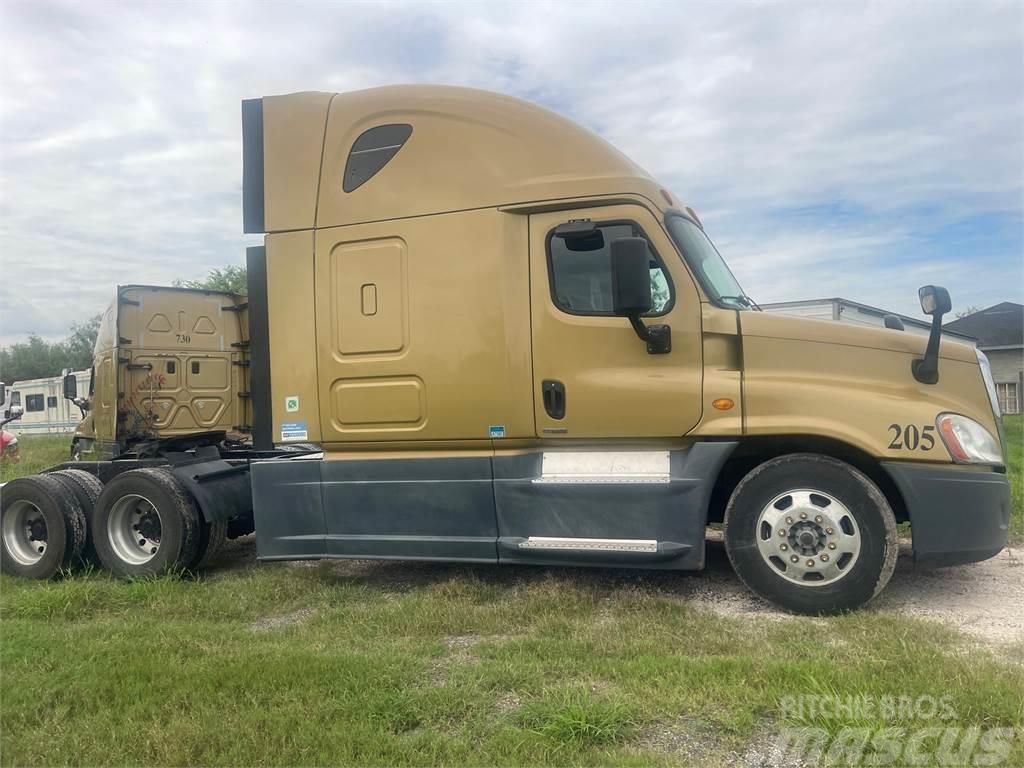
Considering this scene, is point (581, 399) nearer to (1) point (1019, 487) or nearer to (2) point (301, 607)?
(2) point (301, 607)

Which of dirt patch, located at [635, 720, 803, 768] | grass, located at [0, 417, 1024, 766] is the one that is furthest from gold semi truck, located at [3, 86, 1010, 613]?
dirt patch, located at [635, 720, 803, 768]

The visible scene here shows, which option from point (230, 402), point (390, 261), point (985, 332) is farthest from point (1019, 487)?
point (985, 332)

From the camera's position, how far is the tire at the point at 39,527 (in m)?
6.89

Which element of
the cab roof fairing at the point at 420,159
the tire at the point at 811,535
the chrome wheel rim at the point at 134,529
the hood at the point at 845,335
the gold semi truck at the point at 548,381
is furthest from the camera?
the chrome wheel rim at the point at 134,529

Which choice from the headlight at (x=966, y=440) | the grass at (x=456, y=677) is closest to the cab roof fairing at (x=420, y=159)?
the headlight at (x=966, y=440)

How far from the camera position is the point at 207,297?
873cm

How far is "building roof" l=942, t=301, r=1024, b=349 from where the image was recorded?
3281 cm

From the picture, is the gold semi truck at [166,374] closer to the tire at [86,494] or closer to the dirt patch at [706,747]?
the tire at [86,494]

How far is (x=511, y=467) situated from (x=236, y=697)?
236cm

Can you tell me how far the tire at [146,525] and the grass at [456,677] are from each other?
857 millimetres

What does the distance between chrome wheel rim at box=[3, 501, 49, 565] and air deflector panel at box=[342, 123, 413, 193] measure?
429cm

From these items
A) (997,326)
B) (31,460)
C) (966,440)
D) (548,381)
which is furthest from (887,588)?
(997,326)

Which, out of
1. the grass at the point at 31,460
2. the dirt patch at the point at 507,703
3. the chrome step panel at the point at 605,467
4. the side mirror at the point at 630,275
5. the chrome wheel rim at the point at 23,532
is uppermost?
the side mirror at the point at 630,275

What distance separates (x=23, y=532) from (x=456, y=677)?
5.43m
